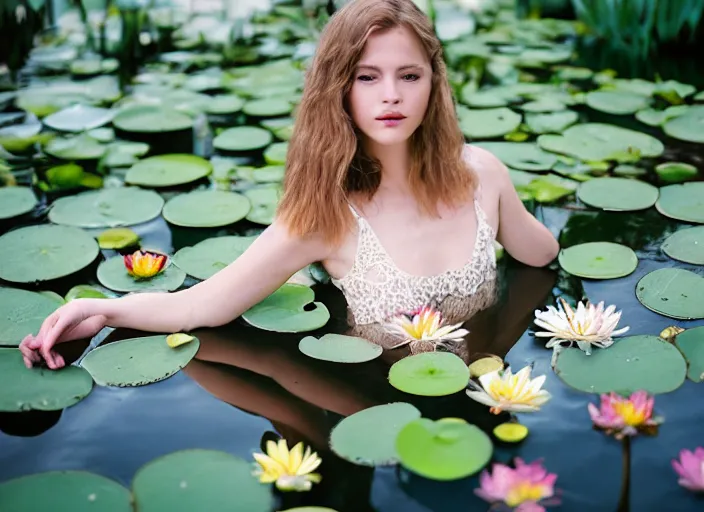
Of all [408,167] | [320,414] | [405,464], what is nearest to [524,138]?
[408,167]

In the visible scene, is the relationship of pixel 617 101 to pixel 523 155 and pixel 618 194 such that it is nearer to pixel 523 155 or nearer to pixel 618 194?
pixel 523 155

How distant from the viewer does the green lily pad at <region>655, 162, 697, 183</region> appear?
275 centimetres

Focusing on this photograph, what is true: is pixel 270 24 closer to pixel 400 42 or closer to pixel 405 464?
pixel 400 42

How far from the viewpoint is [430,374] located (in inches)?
68.4

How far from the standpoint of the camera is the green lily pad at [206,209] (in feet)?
8.32

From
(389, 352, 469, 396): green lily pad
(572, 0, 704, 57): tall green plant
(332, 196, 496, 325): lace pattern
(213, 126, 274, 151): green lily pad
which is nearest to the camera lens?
(389, 352, 469, 396): green lily pad

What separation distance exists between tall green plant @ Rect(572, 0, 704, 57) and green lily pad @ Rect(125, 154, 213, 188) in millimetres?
2493

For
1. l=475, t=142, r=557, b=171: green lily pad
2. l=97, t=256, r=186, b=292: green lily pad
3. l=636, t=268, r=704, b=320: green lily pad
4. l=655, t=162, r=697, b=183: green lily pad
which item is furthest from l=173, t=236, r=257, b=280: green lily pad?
l=655, t=162, r=697, b=183: green lily pad

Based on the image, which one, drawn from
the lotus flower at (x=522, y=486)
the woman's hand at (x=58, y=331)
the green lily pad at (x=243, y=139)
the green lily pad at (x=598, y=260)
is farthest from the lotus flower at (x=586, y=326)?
the green lily pad at (x=243, y=139)

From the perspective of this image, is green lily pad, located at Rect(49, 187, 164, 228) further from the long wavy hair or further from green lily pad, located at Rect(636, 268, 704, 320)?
green lily pad, located at Rect(636, 268, 704, 320)

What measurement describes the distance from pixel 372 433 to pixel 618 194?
1462mm

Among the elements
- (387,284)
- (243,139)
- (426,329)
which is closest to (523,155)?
(243,139)

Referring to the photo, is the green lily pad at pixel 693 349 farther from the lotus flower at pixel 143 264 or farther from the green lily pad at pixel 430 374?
the lotus flower at pixel 143 264

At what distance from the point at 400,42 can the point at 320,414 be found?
84 cm
